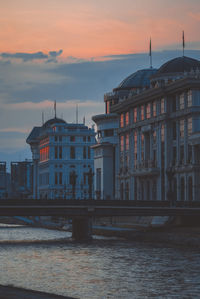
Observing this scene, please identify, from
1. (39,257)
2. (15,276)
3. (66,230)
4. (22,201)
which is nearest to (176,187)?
(66,230)

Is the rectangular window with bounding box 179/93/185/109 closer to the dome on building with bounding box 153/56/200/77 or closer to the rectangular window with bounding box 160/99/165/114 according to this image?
the rectangular window with bounding box 160/99/165/114

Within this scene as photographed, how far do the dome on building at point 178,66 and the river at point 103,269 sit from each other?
66.9 meters

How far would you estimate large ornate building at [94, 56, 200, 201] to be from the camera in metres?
143

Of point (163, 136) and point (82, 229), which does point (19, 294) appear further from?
→ point (163, 136)

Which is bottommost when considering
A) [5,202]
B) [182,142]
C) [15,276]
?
[15,276]

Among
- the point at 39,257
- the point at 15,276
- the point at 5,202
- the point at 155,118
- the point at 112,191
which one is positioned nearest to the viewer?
the point at 15,276

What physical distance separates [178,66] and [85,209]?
198 feet

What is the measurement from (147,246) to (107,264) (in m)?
25.2

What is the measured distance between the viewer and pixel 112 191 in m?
198

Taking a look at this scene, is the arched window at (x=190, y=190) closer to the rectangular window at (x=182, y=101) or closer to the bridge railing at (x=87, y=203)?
the rectangular window at (x=182, y=101)

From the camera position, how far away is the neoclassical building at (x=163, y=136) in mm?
142625

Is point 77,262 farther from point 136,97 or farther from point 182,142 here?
point 136,97

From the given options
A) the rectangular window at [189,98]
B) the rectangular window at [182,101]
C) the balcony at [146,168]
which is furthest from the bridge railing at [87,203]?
the balcony at [146,168]

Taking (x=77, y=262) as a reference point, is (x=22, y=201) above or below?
above
